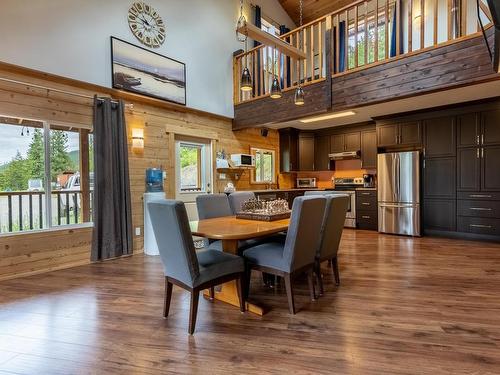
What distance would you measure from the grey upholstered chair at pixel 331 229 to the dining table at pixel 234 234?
407mm

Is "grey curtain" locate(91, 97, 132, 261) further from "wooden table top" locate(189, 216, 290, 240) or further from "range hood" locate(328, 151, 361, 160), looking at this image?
Answer: "range hood" locate(328, 151, 361, 160)

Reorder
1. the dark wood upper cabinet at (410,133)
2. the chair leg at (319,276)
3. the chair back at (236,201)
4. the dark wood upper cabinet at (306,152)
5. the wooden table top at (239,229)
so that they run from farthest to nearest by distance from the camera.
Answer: the dark wood upper cabinet at (306,152), the dark wood upper cabinet at (410,133), the chair back at (236,201), the chair leg at (319,276), the wooden table top at (239,229)

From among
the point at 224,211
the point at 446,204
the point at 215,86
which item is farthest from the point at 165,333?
the point at 446,204

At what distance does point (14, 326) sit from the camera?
2186 mm

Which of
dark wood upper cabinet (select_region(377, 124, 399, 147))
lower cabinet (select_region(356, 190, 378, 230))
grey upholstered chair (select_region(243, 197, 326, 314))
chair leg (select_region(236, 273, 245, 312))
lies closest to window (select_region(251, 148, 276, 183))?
lower cabinet (select_region(356, 190, 378, 230))

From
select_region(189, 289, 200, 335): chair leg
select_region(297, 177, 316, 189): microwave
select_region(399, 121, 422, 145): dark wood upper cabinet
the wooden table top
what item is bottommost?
select_region(189, 289, 200, 335): chair leg

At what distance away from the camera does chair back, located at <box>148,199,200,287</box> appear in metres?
1.98

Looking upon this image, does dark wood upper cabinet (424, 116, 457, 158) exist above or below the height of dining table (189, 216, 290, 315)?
above

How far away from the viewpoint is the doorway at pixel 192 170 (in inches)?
205

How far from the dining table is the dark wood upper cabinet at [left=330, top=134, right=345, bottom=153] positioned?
4550mm

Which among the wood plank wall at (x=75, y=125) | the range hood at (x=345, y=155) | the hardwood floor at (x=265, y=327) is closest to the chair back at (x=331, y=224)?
the hardwood floor at (x=265, y=327)

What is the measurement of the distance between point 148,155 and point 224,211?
196 centimetres

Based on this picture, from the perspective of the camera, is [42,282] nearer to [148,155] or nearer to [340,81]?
[148,155]

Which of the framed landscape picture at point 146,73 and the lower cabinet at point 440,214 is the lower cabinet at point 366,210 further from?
the framed landscape picture at point 146,73
